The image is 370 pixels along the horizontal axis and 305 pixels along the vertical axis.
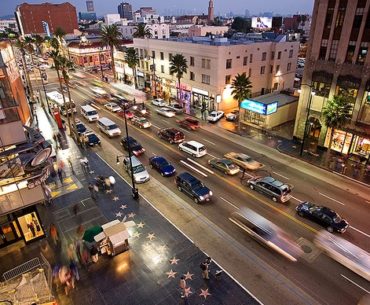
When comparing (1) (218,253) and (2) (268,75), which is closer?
(1) (218,253)

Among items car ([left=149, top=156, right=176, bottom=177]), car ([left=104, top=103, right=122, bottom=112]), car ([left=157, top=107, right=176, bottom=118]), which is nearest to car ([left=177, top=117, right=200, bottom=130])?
car ([left=157, top=107, right=176, bottom=118])

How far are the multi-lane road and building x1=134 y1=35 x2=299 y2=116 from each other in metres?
13.0

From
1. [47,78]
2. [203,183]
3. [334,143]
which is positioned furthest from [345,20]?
[47,78]

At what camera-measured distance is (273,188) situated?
83.6ft

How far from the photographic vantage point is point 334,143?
3522 cm

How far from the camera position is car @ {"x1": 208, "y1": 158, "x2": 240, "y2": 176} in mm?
29969

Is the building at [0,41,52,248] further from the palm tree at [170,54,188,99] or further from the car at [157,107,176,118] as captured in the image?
the palm tree at [170,54,188,99]

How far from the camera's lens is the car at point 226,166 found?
2997 centimetres

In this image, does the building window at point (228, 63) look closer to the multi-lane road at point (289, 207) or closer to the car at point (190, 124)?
the car at point (190, 124)

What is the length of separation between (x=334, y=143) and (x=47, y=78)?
269 ft

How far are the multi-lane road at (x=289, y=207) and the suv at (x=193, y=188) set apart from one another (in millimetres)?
596

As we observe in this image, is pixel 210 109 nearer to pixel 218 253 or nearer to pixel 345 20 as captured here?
pixel 345 20

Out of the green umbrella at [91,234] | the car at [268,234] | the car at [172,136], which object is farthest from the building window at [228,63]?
Answer: the green umbrella at [91,234]

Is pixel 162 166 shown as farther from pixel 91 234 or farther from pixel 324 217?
pixel 324 217
